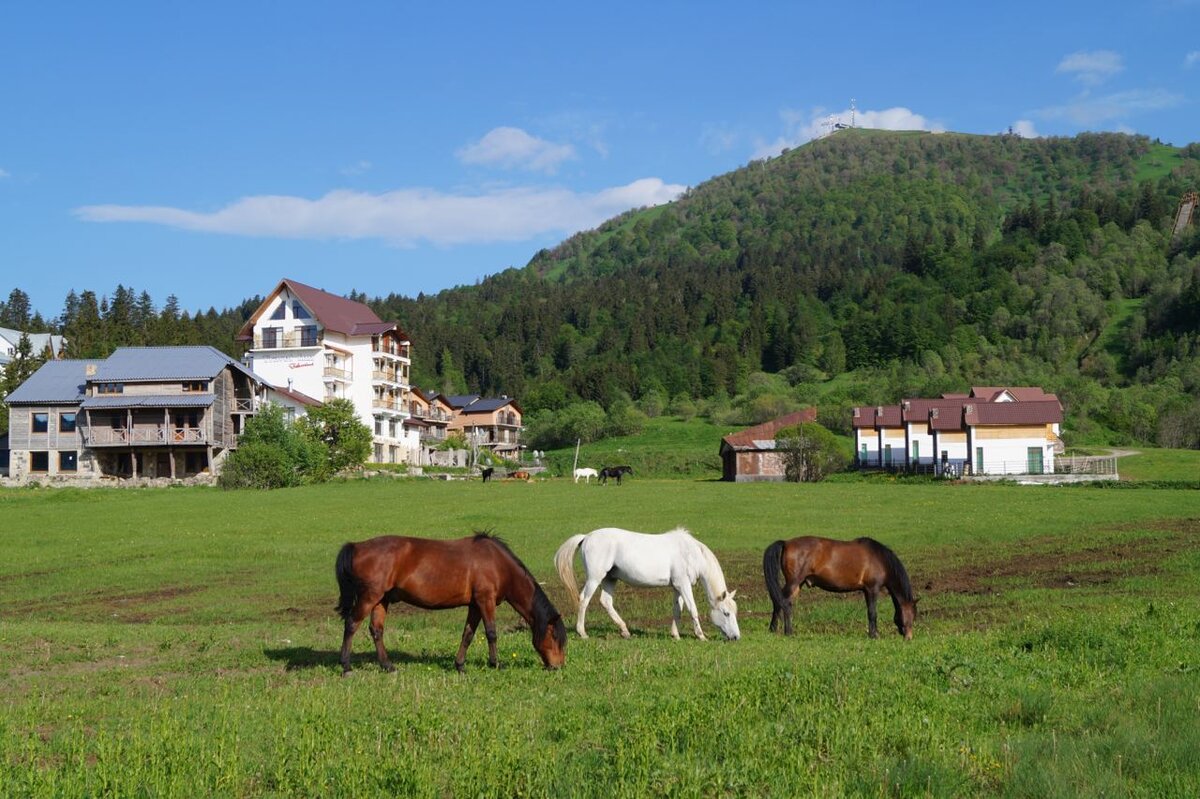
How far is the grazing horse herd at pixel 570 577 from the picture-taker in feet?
40.2

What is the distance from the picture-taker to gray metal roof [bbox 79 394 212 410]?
72.9 m

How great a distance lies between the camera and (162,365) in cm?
7631

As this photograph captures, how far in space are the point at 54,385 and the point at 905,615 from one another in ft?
248

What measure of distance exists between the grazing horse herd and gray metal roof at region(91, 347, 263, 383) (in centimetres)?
6472

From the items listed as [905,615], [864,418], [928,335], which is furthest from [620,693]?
[928,335]

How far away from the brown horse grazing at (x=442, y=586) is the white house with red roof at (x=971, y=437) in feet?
198

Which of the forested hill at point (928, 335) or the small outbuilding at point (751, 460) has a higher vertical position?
the forested hill at point (928, 335)

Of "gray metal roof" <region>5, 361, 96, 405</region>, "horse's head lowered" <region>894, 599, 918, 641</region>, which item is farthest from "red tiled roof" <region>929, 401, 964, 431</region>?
"horse's head lowered" <region>894, 599, 918, 641</region>

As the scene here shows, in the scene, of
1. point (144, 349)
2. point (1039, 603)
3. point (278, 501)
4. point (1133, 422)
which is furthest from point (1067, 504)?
point (1133, 422)

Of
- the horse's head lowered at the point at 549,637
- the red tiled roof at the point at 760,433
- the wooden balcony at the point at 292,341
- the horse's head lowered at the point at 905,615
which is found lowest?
the horse's head lowered at the point at 905,615

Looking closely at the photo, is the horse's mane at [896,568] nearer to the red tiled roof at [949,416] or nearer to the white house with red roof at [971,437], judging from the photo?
the white house with red roof at [971,437]

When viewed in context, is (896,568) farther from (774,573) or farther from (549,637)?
(549,637)

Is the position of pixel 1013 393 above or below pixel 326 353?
below

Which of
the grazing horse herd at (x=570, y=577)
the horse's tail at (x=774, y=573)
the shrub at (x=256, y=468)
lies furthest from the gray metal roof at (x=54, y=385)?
the horse's tail at (x=774, y=573)
